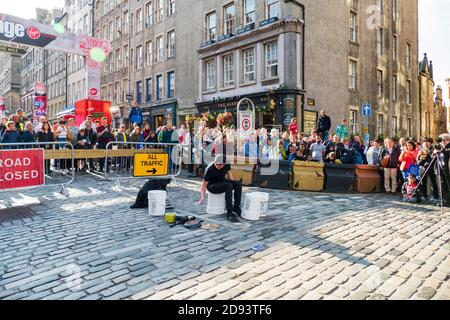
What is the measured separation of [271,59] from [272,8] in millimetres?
3079

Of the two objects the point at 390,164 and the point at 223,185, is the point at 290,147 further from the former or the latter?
the point at 223,185

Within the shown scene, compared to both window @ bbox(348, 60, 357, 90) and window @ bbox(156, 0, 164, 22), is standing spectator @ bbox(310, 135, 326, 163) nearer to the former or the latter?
window @ bbox(348, 60, 357, 90)

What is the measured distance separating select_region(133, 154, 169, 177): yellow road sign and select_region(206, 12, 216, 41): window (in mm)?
16661

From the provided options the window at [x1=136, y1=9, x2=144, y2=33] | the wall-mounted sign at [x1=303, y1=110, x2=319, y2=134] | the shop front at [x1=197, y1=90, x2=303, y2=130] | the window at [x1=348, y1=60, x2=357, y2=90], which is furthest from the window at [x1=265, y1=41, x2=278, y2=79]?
the window at [x1=136, y1=9, x2=144, y2=33]

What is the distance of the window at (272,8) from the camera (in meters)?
19.8

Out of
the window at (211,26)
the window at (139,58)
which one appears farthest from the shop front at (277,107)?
the window at (139,58)

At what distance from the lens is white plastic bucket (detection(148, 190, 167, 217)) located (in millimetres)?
6934

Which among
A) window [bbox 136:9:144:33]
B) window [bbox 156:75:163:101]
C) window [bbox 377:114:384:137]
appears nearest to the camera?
window [bbox 377:114:384:137]

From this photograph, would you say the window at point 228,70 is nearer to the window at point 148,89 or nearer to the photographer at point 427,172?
the window at point 148,89

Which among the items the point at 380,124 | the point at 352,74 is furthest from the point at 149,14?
the point at 380,124

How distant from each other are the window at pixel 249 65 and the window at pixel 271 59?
1.09 meters

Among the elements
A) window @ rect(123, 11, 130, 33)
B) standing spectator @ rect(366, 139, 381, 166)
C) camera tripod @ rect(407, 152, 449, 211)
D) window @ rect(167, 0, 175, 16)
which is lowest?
camera tripod @ rect(407, 152, 449, 211)
